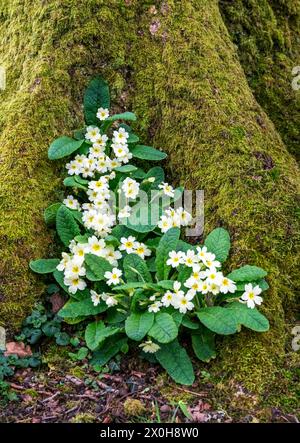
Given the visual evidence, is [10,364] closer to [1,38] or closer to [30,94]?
[30,94]

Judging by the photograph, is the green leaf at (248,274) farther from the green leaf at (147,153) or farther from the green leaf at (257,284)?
the green leaf at (147,153)

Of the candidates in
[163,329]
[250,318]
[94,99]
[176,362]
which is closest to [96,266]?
[163,329]

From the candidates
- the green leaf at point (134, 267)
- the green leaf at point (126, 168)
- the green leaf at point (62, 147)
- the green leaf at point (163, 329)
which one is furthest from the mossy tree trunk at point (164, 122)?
the green leaf at point (134, 267)

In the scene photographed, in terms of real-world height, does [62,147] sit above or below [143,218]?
above

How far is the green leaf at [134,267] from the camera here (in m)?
3.51

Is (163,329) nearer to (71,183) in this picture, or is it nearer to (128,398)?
(128,398)

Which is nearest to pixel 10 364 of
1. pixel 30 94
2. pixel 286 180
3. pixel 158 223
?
pixel 158 223

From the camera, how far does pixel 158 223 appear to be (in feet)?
12.1

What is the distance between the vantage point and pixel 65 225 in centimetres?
371

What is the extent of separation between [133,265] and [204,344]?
0.66 metres

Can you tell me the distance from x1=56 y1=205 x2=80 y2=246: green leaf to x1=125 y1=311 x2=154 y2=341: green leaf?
0.73 m

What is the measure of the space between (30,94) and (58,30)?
55cm

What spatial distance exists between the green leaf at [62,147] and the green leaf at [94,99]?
9.7 inches

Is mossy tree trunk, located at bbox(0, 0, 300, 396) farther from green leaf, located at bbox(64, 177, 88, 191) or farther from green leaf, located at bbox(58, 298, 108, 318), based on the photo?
green leaf, located at bbox(58, 298, 108, 318)
